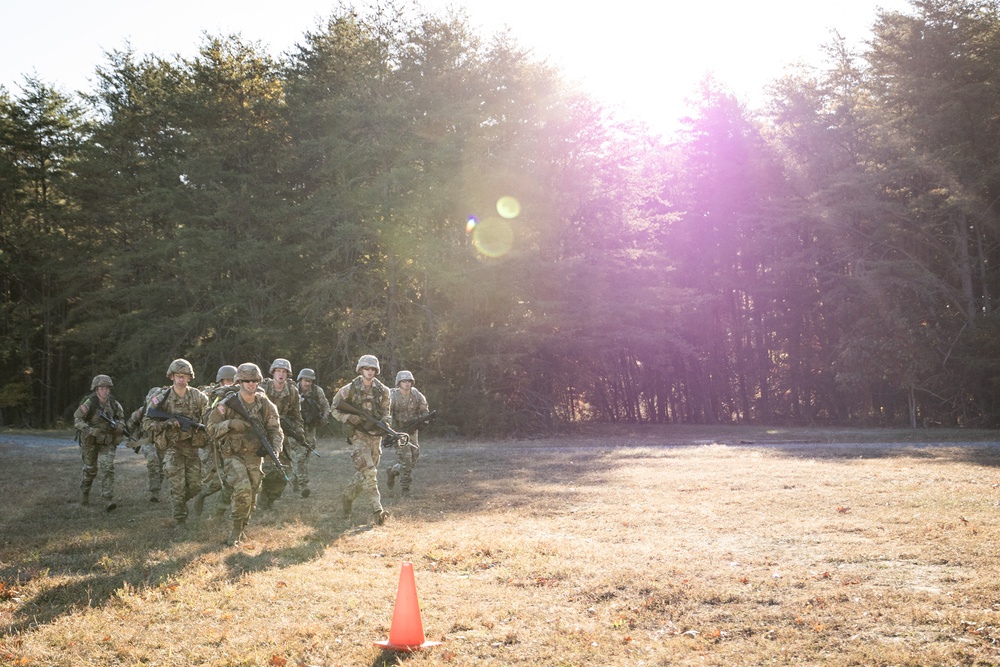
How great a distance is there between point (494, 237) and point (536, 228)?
1568 millimetres

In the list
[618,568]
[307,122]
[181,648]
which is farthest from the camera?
[307,122]

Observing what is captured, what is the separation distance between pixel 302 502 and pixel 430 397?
1695cm

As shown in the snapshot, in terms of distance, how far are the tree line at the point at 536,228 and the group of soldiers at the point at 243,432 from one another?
15.8 metres

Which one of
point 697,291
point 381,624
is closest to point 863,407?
point 697,291

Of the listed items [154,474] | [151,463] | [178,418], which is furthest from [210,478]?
[151,463]

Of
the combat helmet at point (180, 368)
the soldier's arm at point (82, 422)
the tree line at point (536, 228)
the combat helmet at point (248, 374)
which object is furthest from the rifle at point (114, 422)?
the tree line at point (536, 228)

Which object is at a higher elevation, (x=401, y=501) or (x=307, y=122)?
(x=307, y=122)

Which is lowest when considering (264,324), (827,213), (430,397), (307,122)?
(430,397)

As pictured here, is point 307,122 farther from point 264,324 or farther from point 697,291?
point 697,291

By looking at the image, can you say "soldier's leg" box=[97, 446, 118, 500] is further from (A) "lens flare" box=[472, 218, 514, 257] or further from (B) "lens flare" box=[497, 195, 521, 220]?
(B) "lens flare" box=[497, 195, 521, 220]

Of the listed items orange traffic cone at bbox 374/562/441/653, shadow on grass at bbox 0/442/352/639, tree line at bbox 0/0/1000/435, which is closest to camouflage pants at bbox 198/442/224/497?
shadow on grass at bbox 0/442/352/639

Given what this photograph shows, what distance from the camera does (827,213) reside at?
33688 mm

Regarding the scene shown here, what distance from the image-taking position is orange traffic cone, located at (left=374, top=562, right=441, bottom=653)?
22.8 ft

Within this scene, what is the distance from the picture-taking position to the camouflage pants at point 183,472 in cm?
1347
